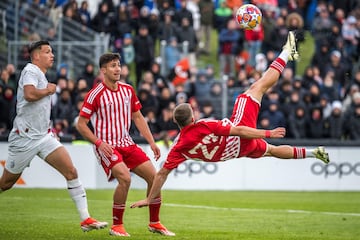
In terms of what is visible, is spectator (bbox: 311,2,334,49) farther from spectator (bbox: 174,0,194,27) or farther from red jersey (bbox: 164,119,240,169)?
red jersey (bbox: 164,119,240,169)

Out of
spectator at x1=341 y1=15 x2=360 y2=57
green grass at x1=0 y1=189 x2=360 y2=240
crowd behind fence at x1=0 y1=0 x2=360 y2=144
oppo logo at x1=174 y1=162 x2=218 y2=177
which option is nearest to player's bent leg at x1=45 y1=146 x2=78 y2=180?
green grass at x1=0 y1=189 x2=360 y2=240

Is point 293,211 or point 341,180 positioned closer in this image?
point 293,211

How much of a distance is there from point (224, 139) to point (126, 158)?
55.9 inches

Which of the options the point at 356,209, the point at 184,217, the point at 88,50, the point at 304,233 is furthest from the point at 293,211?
the point at 88,50

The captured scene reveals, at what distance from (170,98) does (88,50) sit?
3.57 m

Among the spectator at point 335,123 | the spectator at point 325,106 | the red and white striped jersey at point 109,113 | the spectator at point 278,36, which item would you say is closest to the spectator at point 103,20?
the spectator at point 278,36

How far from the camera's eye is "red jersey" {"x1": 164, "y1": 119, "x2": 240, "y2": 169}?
13.3m

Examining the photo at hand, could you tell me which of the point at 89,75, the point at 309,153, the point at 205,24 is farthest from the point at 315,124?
the point at 309,153

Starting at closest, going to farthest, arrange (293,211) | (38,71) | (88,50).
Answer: (38,71)
(293,211)
(88,50)

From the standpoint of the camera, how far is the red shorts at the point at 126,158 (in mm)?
13273

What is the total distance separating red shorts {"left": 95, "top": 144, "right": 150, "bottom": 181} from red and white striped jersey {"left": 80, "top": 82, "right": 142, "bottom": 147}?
0.08 m

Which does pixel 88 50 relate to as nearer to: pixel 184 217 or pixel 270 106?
pixel 270 106

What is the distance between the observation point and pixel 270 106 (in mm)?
25219

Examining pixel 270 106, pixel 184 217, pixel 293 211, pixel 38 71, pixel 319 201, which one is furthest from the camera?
pixel 270 106
